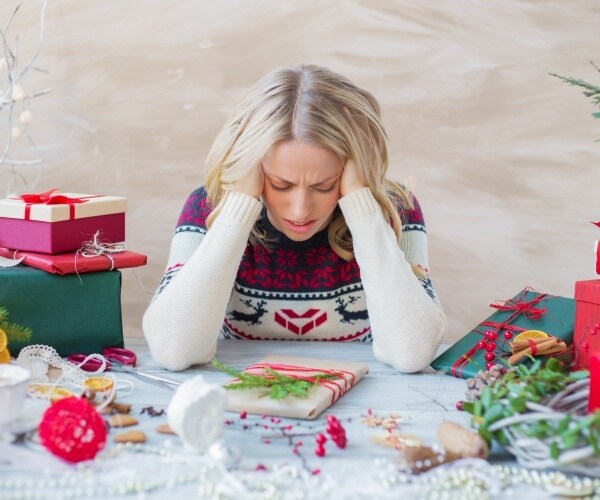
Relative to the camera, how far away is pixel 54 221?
4.77 feet

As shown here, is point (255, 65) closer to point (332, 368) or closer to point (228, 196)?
point (228, 196)

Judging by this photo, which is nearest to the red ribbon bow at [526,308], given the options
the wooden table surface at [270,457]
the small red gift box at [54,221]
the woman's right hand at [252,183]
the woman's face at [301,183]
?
the wooden table surface at [270,457]

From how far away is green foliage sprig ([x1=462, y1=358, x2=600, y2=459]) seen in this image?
0.91 m

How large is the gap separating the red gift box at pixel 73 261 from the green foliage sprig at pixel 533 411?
71 centimetres

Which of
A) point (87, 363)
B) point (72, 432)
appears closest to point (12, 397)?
point (72, 432)

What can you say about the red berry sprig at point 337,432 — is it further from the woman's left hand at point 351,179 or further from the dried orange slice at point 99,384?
the woman's left hand at point 351,179

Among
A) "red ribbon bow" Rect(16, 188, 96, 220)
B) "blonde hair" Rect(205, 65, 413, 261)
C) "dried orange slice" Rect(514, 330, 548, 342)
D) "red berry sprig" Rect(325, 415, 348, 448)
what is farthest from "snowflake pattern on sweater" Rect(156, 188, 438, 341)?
"red berry sprig" Rect(325, 415, 348, 448)

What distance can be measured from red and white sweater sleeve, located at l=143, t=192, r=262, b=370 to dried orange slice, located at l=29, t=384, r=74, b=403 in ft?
0.79

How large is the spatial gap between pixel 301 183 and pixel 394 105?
1025mm

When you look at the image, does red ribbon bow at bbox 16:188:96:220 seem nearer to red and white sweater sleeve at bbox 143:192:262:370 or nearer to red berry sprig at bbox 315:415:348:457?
red and white sweater sleeve at bbox 143:192:262:370

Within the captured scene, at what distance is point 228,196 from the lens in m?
1.59

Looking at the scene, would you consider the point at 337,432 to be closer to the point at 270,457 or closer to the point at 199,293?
the point at 270,457

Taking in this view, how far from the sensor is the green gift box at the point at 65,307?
4.66ft

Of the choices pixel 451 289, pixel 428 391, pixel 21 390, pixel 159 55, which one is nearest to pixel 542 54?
pixel 451 289
